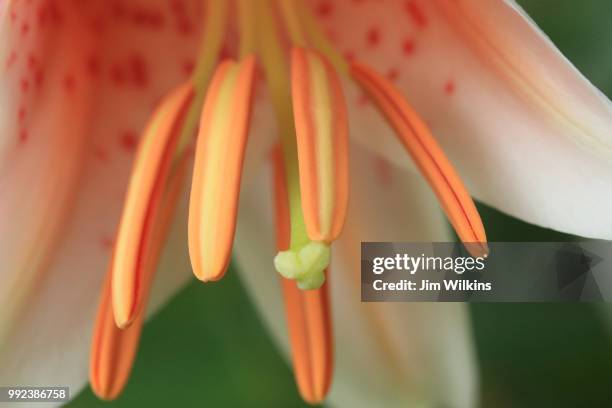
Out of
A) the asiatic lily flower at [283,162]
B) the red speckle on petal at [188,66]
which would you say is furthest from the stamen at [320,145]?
the red speckle on petal at [188,66]

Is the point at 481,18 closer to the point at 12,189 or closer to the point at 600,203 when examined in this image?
the point at 600,203

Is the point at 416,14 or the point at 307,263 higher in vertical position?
the point at 416,14

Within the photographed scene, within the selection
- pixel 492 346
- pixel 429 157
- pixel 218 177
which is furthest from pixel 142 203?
pixel 492 346

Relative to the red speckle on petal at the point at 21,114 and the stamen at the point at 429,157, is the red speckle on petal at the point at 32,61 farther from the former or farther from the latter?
the stamen at the point at 429,157

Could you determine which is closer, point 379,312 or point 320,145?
point 320,145

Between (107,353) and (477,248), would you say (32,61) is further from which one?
Answer: (477,248)

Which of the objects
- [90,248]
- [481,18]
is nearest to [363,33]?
[481,18]
